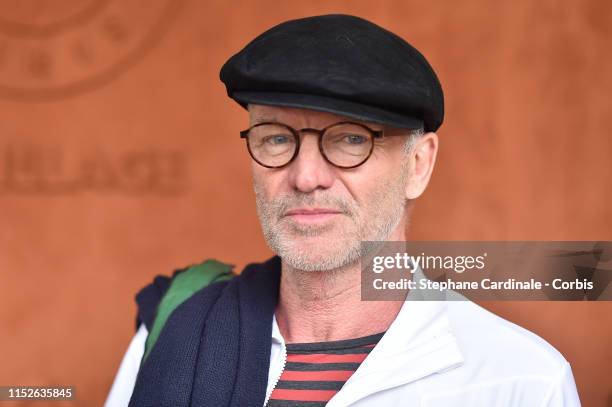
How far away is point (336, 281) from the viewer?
1576 mm

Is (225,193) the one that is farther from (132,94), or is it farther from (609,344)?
(609,344)

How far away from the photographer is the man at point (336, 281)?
1.45 meters

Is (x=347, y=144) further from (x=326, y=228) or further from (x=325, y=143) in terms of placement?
(x=326, y=228)

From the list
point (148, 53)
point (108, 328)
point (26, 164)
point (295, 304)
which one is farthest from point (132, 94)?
point (295, 304)

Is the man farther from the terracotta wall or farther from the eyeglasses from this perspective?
the terracotta wall

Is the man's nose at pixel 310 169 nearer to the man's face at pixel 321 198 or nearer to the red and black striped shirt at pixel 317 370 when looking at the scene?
the man's face at pixel 321 198

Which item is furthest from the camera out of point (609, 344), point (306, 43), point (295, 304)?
point (609, 344)

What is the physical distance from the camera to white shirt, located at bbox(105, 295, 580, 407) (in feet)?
4.86

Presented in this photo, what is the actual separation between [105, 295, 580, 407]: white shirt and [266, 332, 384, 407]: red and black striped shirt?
23 millimetres

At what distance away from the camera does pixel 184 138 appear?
279 cm

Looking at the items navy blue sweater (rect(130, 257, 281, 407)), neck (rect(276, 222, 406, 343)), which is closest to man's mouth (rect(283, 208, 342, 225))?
neck (rect(276, 222, 406, 343))

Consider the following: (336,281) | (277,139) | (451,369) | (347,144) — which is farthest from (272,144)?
(451,369)

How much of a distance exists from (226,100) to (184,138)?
0.62 ft

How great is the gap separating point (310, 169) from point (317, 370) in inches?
15.4
